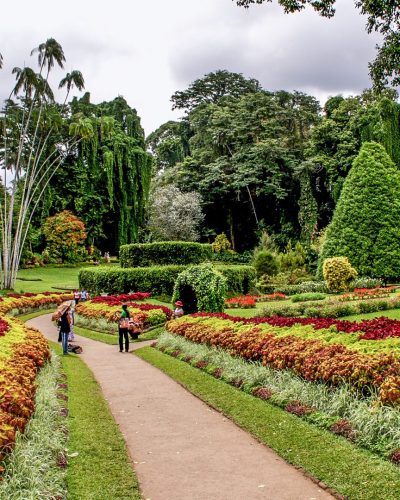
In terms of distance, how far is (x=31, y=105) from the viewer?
33.3 meters

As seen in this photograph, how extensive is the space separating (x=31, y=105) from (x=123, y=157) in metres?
18.1

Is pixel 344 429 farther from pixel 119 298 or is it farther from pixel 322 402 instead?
pixel 119 298

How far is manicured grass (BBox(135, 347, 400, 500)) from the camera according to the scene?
4828 millimetres

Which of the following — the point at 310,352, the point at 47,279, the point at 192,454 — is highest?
the point at 47,279

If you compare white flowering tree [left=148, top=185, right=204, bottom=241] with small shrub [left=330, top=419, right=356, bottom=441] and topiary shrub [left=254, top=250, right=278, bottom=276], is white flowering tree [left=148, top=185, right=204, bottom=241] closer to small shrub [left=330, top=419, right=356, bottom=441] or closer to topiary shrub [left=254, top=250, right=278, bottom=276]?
topiary shrub [left=254, top=250, right=278, bottom=276]

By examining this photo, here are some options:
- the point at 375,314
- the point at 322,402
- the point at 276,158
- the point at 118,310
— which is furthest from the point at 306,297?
the point at 276,158

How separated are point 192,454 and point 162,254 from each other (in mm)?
22847

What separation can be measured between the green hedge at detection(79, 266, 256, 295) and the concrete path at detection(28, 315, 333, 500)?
1669 centimetres

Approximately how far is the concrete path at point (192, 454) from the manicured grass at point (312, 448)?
0.45 feet

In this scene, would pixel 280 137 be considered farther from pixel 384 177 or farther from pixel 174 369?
pixel 174 369

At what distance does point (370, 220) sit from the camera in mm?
27562

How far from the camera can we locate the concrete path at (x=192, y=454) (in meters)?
5.05

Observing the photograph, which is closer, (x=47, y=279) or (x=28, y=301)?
(x=28, y=301)

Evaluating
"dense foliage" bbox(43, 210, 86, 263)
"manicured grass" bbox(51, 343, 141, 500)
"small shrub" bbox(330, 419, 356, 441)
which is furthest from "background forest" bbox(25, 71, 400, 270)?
"small shrub" bbox(330, 419, 356, 441)
